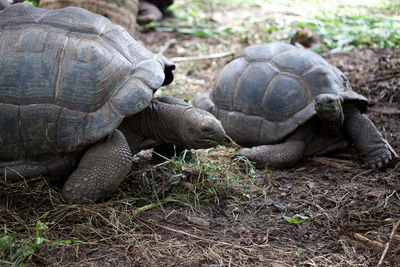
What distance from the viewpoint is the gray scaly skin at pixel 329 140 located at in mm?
3990

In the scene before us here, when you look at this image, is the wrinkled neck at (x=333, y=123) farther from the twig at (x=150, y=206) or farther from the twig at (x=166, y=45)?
the twig at (x=166, y=45)

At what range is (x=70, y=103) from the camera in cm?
301

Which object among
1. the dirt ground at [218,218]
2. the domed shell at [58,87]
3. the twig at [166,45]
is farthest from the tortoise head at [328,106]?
the twig at [166,45]

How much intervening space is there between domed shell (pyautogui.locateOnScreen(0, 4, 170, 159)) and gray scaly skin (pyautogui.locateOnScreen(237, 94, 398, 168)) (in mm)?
1456

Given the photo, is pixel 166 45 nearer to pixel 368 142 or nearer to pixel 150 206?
pixel 368 142

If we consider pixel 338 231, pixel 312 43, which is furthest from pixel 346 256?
pixel 312 43

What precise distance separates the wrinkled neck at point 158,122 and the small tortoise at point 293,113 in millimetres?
965

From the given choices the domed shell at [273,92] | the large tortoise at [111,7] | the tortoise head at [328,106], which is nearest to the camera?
the tortoise head at [328,106]

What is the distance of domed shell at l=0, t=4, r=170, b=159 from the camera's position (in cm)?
300

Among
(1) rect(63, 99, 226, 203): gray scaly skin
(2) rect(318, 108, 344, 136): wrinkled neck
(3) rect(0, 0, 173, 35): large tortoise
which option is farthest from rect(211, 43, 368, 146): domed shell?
(3) rect(0, 0, 173, 35): large tortoise

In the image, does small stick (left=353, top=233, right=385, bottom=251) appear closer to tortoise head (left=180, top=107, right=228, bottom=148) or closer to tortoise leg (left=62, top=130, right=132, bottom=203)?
tortoise head (left=180, top=107, right=228, bottom=148)

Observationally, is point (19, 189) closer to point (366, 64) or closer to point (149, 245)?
point (149, 245)

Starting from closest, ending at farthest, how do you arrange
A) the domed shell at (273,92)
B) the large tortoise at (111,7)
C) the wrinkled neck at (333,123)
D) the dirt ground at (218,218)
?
the dirt ground at (218,218)
the wrinkled neck at (333,123)
the domed shell at (273,92)
the large tortoise at (111,7)

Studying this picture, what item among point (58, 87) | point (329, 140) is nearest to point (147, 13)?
point (329, 140)
